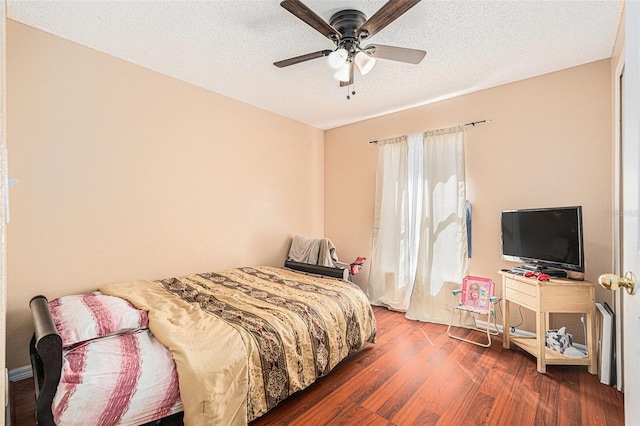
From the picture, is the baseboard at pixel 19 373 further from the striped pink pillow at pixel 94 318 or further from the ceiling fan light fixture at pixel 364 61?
the ceiling fan light fixture at pixel 364 61

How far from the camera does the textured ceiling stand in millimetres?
1996

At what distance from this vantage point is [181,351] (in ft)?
5.04

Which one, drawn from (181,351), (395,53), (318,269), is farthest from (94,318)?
(395,53)

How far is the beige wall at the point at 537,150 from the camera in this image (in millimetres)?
2592

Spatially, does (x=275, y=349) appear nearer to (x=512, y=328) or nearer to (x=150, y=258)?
(x=150, y=258)

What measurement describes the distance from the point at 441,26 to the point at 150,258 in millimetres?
3174

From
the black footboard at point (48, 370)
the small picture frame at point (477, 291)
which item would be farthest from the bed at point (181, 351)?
the small picture frame at point (477, 291)

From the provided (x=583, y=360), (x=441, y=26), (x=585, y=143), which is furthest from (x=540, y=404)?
(x=441, y=26)

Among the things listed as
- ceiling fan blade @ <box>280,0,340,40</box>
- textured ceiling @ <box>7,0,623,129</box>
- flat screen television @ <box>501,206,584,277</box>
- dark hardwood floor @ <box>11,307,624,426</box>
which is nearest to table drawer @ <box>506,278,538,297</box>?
flat screen television @ <box>501,206,584,277</box>

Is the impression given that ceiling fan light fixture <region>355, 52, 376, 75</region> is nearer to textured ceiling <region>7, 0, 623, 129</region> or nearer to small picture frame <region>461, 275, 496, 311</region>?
textured ceiling <region>7, 0, 623, 129</region>

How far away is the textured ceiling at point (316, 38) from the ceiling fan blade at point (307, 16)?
0.20 metres

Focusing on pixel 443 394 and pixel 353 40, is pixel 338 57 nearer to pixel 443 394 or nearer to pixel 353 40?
pixel 353 40

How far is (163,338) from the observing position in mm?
1631

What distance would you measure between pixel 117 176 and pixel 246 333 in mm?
1923
